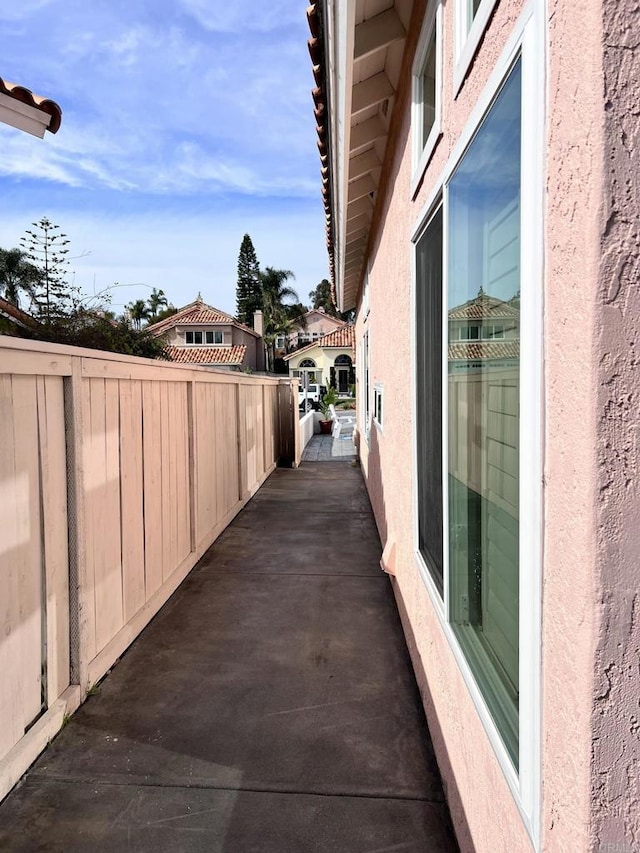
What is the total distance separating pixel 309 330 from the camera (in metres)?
59.5

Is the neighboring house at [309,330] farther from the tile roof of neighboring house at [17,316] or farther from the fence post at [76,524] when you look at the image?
the fence post at [76,524]

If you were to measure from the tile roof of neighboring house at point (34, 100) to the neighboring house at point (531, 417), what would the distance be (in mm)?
2999

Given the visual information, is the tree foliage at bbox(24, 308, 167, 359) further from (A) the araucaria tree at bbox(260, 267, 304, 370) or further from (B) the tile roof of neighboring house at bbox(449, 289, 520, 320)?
(A) the araucaria tree at bbox(260, 267, 304, 370)

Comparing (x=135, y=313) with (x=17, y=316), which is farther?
(x=135, y=313)

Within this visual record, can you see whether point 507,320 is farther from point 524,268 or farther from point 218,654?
point 218,654

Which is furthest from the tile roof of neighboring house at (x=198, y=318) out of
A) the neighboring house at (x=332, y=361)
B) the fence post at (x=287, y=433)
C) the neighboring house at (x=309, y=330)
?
the fence post at (x=287, y=433)

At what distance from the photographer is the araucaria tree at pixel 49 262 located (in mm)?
11158

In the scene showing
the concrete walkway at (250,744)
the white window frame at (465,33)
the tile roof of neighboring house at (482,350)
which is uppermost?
the white window frame at (465,33)

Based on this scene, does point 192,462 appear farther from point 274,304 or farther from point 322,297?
point 322,297

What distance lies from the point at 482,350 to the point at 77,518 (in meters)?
2.37

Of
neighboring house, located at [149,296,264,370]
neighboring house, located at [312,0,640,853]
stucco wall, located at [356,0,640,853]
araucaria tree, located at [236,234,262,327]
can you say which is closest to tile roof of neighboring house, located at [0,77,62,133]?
neighboring house, located at [312,0,640,853]

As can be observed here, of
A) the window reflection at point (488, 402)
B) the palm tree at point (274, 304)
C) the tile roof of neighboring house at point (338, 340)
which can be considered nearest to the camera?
the window reflection at point (488, 402)

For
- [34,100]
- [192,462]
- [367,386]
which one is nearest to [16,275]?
[367,386]

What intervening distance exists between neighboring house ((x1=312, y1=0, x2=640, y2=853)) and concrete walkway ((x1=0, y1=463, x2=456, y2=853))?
11.4 inches
